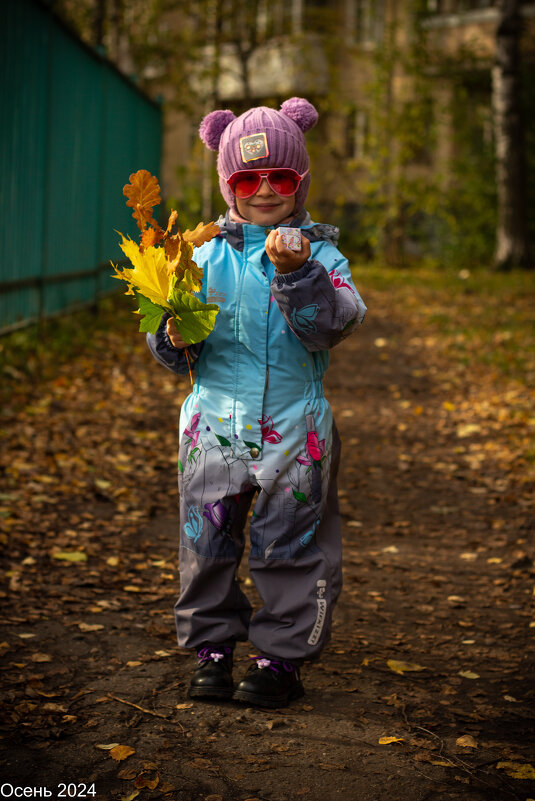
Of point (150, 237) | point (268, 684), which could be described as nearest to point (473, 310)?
point (268, 684)

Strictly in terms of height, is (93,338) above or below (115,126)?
below

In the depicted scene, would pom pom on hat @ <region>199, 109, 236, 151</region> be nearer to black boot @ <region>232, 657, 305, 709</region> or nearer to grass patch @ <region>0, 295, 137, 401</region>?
black boot @ <region>232, 657, 305, 709</region>

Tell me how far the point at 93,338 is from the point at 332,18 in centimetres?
1435

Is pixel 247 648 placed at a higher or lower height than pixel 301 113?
lower

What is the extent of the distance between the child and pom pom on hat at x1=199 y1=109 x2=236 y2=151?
52 mm

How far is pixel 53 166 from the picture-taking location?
8.29 metres

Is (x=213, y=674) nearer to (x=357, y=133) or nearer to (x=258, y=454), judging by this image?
(x=258, y=454)

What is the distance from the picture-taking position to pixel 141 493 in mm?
5164

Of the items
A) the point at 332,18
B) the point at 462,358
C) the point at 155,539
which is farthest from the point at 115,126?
the point at 332,18

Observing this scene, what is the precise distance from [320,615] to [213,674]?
38 centimetres

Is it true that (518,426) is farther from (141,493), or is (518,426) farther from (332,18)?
(332,18)

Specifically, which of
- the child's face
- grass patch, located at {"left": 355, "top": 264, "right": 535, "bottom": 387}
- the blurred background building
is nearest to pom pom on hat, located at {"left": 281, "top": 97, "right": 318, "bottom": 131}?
the child's face

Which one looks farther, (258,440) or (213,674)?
(213,674)

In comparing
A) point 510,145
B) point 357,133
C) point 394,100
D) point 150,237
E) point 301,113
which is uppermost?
point 394,100
